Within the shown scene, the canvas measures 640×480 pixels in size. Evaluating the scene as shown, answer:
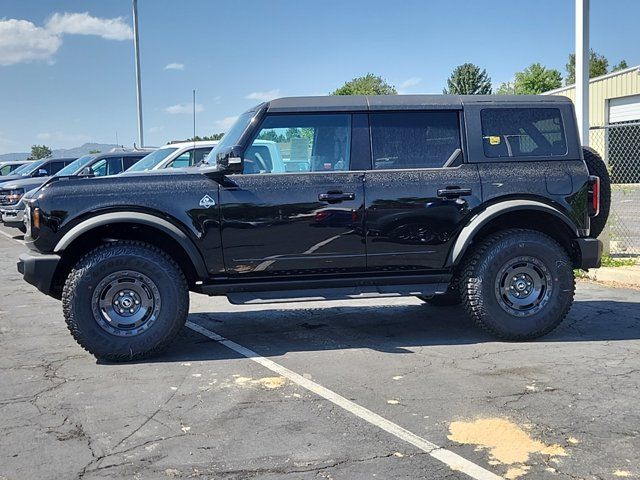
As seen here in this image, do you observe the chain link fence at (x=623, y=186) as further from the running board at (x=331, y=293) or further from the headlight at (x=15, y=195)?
the headlight at (x=15, y=195)

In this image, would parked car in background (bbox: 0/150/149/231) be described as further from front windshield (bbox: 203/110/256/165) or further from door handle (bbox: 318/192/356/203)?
door handle (bbox: 318/192/356/203)

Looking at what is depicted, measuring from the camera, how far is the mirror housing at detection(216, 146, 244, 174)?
5.39 m

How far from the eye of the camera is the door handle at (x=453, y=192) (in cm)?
562

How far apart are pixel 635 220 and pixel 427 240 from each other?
12238mm

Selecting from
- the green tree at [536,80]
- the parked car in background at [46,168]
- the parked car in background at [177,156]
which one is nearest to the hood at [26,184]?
the parked car in background at [46,168]

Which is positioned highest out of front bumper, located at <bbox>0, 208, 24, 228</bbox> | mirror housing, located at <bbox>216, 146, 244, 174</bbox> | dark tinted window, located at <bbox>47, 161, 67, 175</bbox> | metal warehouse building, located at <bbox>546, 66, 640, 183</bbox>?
metal warehouse building, located at <bbox>546, 66, 640, 183</bbox>

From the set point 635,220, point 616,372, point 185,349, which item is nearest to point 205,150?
point 185,349

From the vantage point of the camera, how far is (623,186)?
13297 millimetres

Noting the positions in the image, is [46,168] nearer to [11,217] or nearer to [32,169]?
[32,169]

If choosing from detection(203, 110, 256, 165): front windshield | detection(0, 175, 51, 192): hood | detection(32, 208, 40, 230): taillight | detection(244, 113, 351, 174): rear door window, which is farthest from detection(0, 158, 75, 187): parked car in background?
detection(244, 113, 351, 174): rear door window

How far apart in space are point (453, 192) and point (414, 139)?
59 cm

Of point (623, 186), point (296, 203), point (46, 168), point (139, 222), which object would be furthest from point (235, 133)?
point (46, 168)

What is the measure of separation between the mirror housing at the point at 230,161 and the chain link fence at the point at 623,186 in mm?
6435

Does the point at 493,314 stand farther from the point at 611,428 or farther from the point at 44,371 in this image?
the point at 44,371
